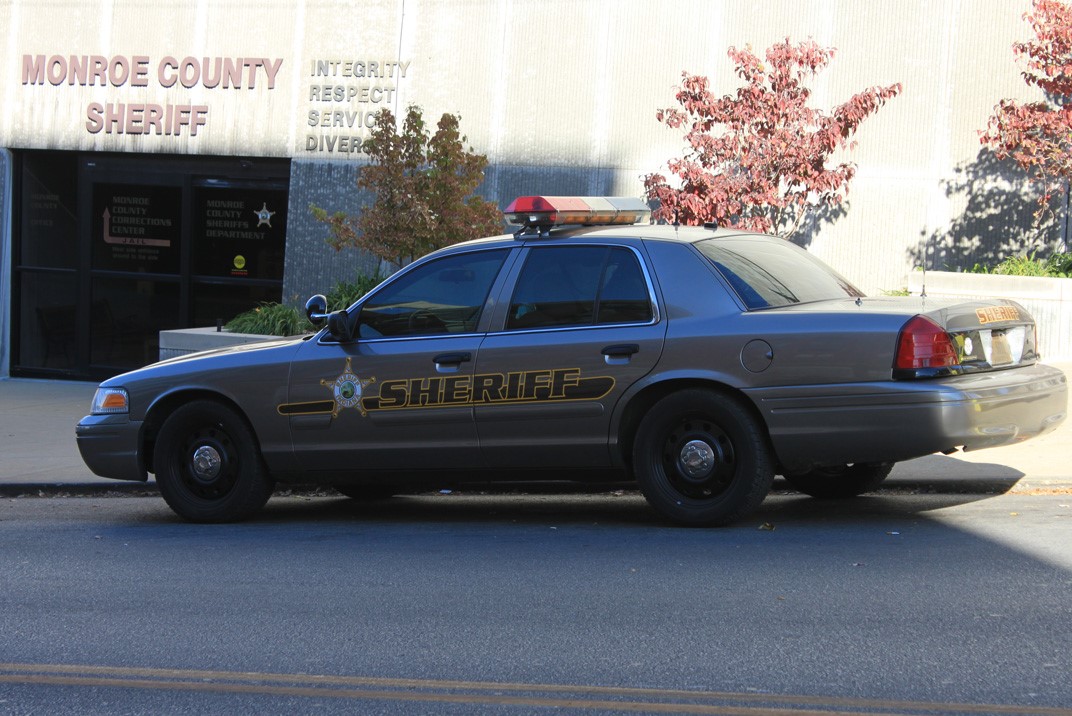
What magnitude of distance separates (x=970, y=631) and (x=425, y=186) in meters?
9.50

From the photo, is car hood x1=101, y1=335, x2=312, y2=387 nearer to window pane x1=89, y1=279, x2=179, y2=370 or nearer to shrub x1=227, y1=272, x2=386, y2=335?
shrub x1=227, y1=272, x2=386, y2=335

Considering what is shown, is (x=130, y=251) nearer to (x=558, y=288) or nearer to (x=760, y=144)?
(x=760, y=144)

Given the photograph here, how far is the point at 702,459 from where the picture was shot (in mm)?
7168

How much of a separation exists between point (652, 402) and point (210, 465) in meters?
2.98

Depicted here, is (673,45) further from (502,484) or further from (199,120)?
(502,484)

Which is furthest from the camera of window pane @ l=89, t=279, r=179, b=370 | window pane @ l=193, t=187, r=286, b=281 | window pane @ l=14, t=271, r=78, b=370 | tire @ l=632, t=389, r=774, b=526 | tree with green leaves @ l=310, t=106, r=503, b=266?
window pane @ l=14, t=271, r=78, b=370

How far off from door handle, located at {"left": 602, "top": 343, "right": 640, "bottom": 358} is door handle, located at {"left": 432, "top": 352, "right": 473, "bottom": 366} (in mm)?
845

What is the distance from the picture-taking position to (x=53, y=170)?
19.4 metres

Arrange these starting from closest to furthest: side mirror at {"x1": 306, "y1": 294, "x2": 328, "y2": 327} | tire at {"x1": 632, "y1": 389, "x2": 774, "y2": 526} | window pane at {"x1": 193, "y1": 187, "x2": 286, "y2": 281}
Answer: tire at {"x1": 632, "y1": 389, "x2": 774, "y2": 526}
side mirror at {"x1": 306, "y1": 294, "x2": 328, "y2": 327}
window pane at {"x1": 193, "y1": 187, "x2": 286, "y2": 281}

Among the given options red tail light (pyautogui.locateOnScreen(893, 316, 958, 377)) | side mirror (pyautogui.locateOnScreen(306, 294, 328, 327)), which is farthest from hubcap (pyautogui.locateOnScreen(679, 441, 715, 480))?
side mirror (pyautogui.locateOnScreen(306, 294, 328, 327))

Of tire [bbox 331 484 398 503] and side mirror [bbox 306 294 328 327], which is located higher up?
side mirror [bbox 306 294 328 327]

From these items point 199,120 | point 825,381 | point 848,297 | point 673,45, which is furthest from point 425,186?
point 825,381

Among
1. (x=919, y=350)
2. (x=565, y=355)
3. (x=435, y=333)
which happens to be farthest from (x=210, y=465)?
(x=919, y=350)

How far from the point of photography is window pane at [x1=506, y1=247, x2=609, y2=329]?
7.57m
